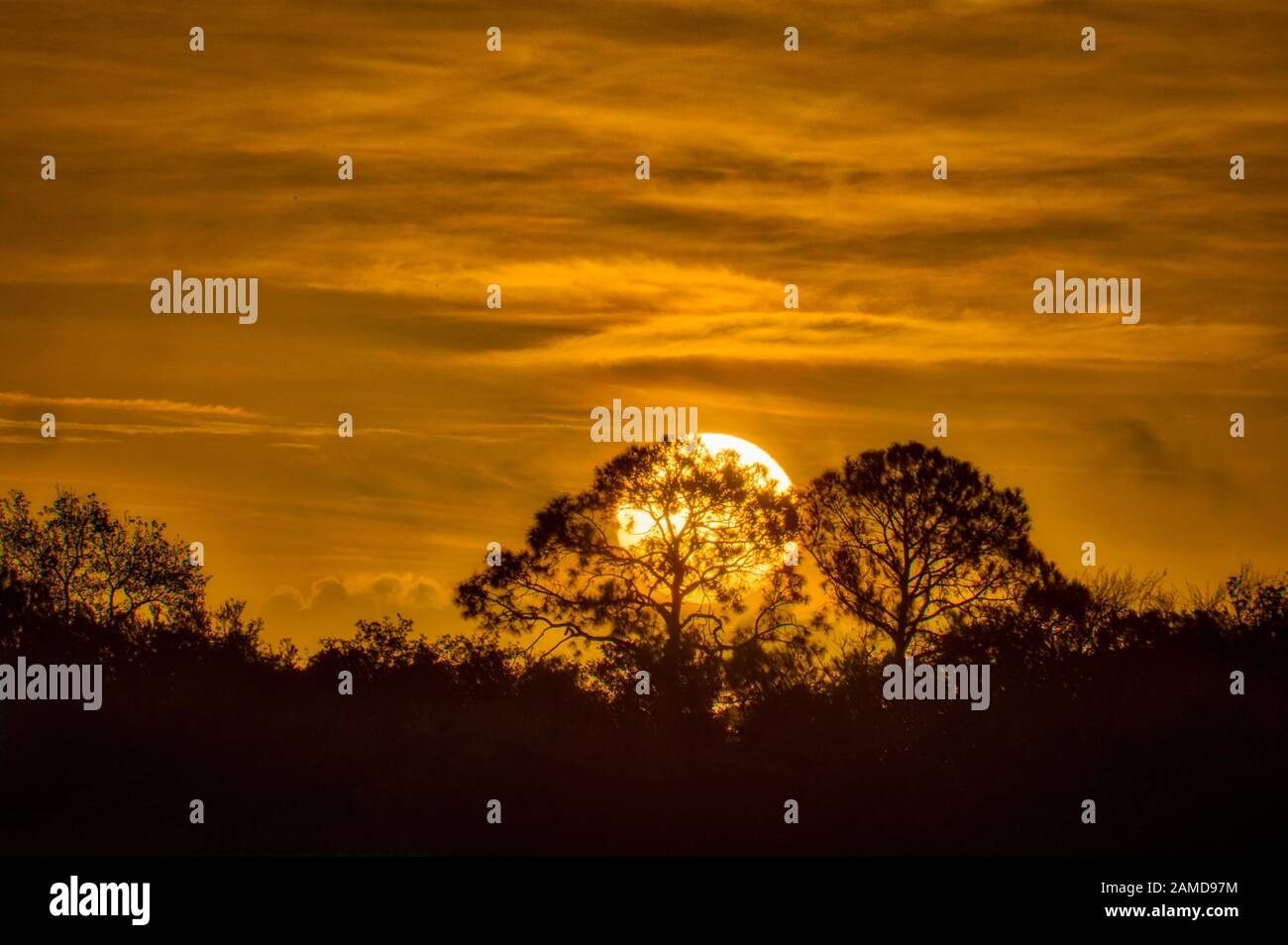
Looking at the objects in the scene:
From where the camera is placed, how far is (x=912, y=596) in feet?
157

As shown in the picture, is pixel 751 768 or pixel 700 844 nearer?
pixel 700 844

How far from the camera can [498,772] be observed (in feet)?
135

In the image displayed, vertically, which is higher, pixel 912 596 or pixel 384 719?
pixel 912 596

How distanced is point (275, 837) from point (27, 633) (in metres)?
15.0
